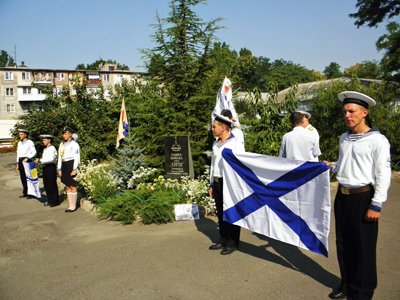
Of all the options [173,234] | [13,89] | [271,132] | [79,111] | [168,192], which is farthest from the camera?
[13,89]

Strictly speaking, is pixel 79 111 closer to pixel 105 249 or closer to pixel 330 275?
pixel 105 249

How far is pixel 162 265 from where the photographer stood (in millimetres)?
5129

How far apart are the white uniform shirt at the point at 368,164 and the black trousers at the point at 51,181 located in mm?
7523

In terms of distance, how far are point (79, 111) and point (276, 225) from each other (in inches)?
498

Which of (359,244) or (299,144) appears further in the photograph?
(299,144)

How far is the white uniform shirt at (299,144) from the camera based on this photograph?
20.1 feet

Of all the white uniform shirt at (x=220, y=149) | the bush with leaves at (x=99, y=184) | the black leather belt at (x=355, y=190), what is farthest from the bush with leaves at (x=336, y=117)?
the black leather belt at (x=355, y=190)

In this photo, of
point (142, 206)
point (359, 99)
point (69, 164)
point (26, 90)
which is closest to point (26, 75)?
point (26, 90)

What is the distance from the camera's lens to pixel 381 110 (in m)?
11.7

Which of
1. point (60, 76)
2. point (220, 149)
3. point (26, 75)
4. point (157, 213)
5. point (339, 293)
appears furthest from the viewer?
point (60, 76)

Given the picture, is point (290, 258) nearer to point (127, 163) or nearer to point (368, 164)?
point (368, 164)

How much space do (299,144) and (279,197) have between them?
163 cm

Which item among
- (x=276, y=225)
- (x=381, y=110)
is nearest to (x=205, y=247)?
(x=276, y=225)

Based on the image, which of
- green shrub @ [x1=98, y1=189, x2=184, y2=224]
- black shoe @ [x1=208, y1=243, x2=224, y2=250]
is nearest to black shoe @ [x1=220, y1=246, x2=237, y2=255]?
black shoe @ [x1=208, y1=243, x2=224, y2=250]
